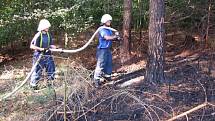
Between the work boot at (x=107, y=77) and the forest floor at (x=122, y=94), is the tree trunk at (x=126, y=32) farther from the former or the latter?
the work boot at (x=107, y=77)

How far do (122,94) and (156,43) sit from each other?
2175 millimetres

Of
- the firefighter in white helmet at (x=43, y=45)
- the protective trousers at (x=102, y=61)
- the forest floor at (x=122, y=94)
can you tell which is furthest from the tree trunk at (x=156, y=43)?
the firefighter in white helmet at (x=43, y=45)

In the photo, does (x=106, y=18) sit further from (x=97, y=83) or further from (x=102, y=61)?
(x=97, y=83)

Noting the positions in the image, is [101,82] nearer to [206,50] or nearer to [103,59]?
[103,59]

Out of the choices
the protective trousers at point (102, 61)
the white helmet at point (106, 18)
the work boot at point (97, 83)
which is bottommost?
the work boot at point (97, 83)

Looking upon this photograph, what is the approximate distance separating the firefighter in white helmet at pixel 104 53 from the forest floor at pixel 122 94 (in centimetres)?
27

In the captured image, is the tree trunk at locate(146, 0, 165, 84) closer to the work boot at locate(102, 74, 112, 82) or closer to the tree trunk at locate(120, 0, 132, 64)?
the work boot at locate(102, 74, 112, 82)

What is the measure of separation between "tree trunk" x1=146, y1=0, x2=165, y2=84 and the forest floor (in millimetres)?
211

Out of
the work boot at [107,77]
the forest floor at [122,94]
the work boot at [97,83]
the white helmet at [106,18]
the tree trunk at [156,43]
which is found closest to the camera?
the forest floor at [122,94]

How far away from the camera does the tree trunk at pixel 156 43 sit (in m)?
8.78

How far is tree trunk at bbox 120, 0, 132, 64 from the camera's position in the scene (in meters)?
12.1

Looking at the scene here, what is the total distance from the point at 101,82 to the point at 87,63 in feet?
11.9

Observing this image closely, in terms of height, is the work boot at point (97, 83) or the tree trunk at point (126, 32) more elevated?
the tree trunk at point (126, 32)

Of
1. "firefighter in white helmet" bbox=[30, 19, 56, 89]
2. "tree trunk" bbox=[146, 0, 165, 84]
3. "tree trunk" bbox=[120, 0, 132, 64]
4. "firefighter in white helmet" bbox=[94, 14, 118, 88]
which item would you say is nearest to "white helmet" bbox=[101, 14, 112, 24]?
"firefighter in white helmet" bbox=[94, 14, 118, 88]
